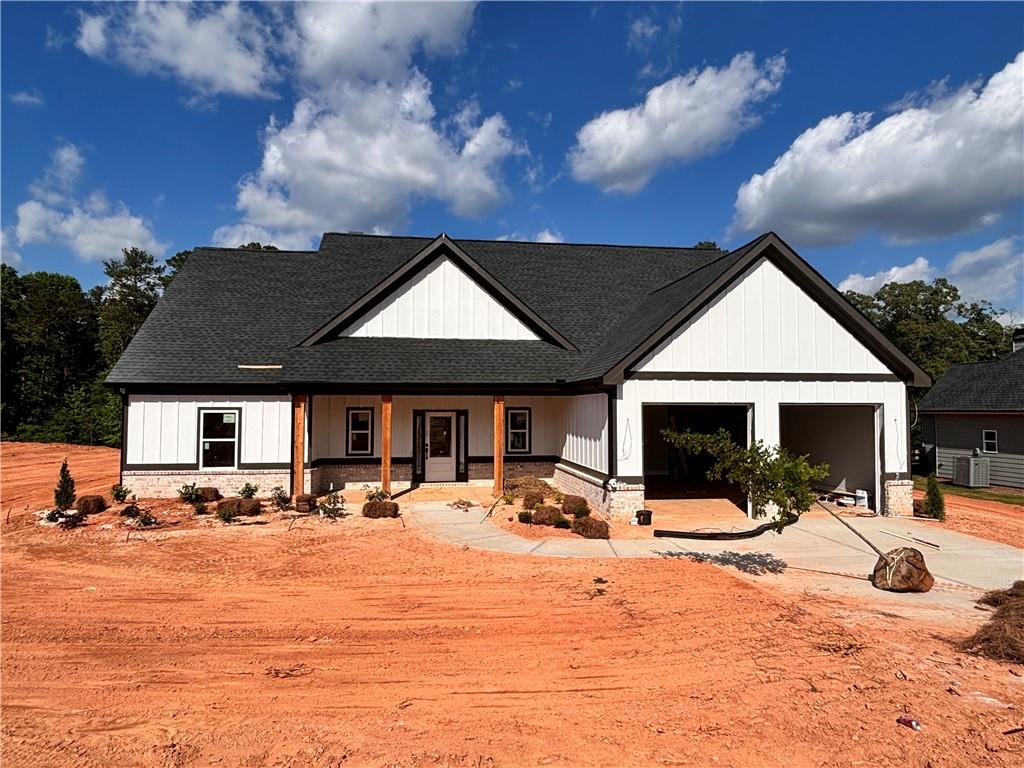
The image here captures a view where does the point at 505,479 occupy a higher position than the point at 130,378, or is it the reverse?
the point at 130,378

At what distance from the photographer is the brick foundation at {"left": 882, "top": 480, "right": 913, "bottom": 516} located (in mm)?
14539

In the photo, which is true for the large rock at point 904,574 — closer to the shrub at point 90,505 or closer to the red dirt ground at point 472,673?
the red dirt ground at point 472,673

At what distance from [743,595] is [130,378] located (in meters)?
17.1

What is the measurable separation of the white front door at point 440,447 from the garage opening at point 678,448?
6721 millimetres

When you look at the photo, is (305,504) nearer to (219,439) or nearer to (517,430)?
(219,439)

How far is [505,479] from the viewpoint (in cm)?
1847

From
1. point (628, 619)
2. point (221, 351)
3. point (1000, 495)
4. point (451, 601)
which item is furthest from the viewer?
point (1000, 495)

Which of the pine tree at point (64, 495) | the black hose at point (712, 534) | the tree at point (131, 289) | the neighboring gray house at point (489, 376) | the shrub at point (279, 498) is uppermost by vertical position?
the tree at point (131, 289)

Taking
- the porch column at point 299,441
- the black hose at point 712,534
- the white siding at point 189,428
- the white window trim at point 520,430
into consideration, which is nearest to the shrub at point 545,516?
the black hose at point 712,534

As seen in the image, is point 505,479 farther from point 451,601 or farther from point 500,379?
point 451,601

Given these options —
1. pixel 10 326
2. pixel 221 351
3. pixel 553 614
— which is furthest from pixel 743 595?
pixel 10 326

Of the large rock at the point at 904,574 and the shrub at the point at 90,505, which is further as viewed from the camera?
the shrub at the point at 90,505

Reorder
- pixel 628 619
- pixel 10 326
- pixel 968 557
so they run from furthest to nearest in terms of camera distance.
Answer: pixel 10 326 → pixel 968 557 → pixel 628 619

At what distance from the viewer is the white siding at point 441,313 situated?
60.6 feet
